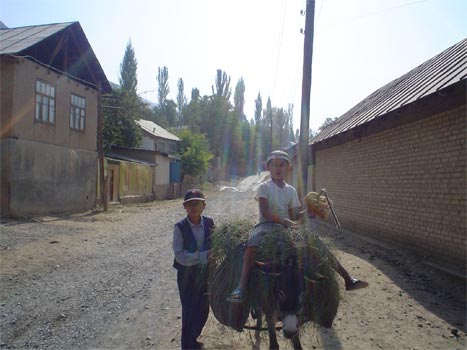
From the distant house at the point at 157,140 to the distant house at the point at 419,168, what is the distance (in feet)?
111

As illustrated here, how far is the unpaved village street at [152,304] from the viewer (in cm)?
411

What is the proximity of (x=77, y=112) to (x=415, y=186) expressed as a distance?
15943 millimetres

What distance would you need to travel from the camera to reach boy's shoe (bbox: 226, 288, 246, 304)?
3186 mm

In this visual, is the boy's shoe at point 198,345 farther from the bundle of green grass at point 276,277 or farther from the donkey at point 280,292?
the donkey at point 280,292

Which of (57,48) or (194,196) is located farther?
(57,48)

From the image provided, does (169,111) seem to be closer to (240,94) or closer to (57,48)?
(240,94)

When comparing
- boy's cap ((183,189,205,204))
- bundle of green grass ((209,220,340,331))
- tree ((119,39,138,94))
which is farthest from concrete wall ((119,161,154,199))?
tree ((119,39,138,94))

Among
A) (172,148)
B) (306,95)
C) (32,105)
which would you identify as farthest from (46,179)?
(172,148)

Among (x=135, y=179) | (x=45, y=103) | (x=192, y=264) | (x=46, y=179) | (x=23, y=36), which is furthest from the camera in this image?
(x=135, y=179)

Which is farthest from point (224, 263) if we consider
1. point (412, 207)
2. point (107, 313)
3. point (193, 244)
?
point (412, 207)

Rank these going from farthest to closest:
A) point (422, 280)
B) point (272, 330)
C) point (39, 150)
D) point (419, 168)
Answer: point (39, 150) < point (419, 168) < point (422, 280) < point (272, 330)

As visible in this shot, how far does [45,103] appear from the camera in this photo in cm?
1605

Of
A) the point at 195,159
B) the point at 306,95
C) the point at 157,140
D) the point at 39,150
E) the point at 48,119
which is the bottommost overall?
the point at 39,150

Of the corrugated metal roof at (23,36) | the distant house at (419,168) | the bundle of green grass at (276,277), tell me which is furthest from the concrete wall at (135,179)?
the bundle of green grass at (276,277)
